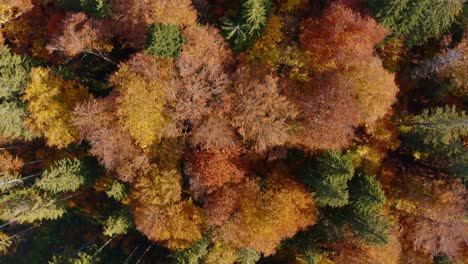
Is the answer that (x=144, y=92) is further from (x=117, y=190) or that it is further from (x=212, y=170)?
(x=117, y=190)

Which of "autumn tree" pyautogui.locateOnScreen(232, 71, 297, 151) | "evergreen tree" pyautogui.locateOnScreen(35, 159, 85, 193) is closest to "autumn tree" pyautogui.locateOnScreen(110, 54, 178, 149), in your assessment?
"autumn tree" pyautogui.locateOnScreen(232, 71, 297, 151)

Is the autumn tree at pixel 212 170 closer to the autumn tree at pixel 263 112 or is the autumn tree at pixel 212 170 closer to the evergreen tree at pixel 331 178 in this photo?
the autumn tree at pixel 263 112

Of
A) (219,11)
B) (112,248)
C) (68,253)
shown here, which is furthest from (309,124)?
(68,253)

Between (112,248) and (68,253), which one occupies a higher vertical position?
(112,248)

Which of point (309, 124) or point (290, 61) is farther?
point (290, 61)

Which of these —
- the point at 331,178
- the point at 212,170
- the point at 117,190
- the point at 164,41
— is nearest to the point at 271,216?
the point at 331,178

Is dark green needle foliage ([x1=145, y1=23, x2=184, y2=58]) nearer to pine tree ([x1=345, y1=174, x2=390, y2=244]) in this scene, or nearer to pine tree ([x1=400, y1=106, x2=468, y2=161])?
pine tree ([x1=345, y1=174, x2=390, y2=244])

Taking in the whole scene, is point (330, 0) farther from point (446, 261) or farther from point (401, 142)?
point (446, 261)
